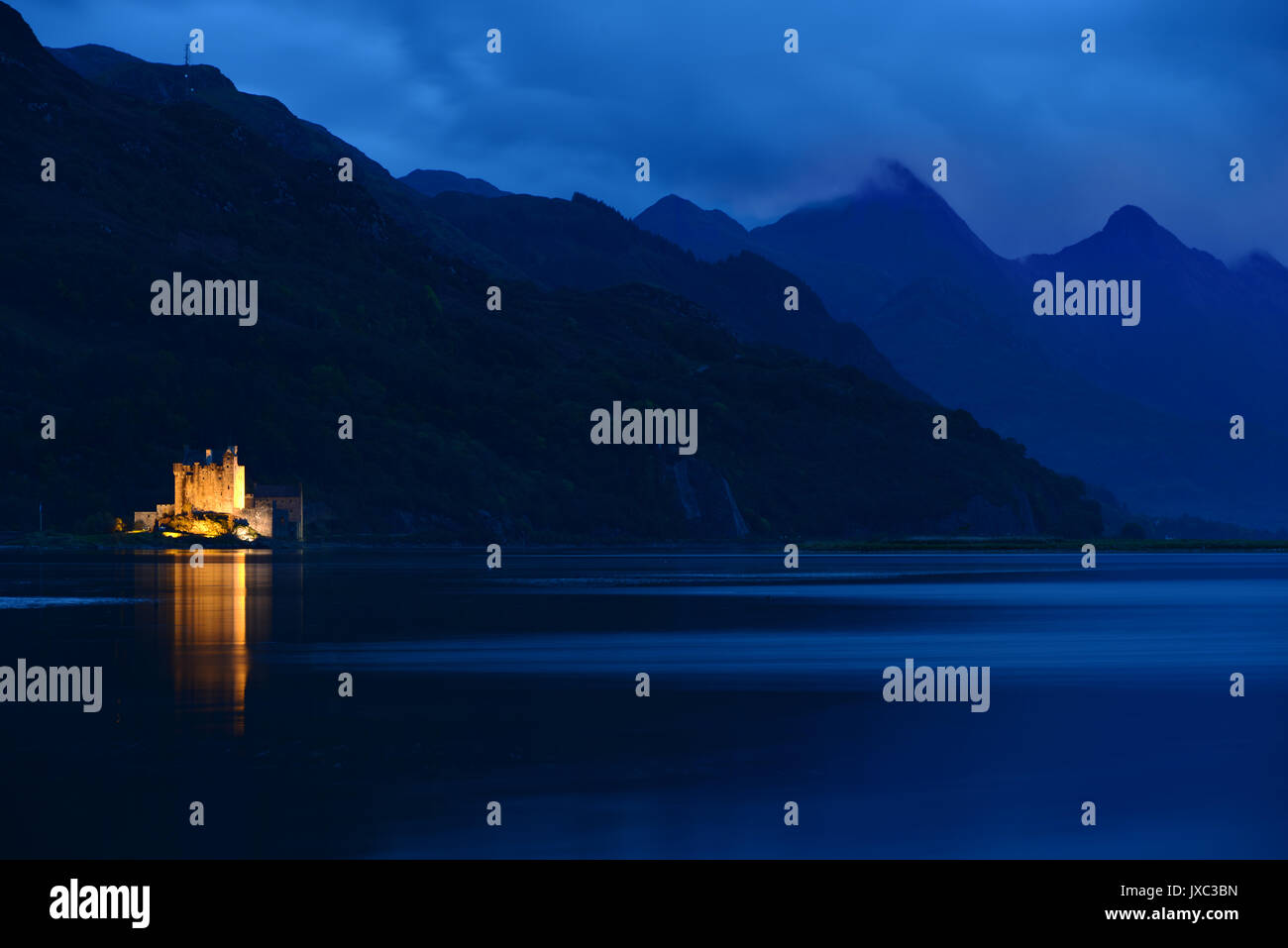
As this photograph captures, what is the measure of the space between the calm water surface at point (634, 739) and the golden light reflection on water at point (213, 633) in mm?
241

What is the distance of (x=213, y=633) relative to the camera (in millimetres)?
57938

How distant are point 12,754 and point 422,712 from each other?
30.8ft

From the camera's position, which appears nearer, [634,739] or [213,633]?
[634,739]

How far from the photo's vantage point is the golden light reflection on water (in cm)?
3650

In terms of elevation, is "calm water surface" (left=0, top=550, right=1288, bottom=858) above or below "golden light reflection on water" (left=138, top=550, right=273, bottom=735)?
below

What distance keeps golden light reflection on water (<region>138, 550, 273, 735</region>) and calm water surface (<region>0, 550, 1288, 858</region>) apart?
0.24 metres

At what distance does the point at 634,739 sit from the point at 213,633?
99.7ft

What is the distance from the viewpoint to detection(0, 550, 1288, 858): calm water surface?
74.1 feet

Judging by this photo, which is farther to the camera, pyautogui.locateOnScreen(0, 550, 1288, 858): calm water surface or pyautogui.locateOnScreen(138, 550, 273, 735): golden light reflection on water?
pyautogui.locateOnScreen(138, 550, 273, 735): golden light reflection on water

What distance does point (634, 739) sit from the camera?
31.9 metres

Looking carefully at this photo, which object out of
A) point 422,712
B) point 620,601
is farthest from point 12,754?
point 620,601

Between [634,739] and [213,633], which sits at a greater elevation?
[213,633]
